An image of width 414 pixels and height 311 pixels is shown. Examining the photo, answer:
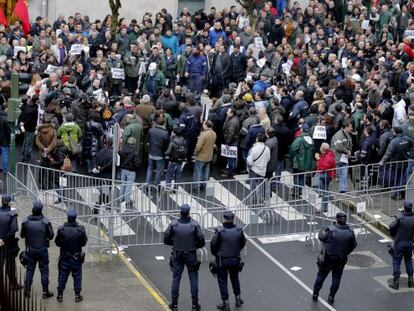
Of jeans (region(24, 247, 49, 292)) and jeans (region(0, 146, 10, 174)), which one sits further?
jeans (region(0, 146, 10, 174))

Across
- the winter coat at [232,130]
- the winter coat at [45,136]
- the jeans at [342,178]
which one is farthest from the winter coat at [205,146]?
the winter coat at [45,136]

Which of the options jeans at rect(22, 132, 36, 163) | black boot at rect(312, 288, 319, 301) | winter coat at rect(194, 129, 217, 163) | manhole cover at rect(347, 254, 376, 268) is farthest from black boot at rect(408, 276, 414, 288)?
jeans at rect(22, 132, 36, 163)

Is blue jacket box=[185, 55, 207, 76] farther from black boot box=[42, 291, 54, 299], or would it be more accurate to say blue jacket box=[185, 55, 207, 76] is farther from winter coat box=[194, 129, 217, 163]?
black boot box=[42, 291, 54, 299]

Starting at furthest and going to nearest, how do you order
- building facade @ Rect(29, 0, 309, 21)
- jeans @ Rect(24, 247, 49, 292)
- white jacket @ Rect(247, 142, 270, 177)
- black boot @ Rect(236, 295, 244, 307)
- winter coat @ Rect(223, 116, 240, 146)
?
building facade @ Rect(29, 0, 309, 21), winter coat @ Rect(223, 116, 240, 146), white jacket @ Rect(247, 142, 270, 177), black boot @ Rect(236, 295, 244, 307), jeans @ Rect(24, 247, 49, 292)

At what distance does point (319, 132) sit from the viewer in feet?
86.0

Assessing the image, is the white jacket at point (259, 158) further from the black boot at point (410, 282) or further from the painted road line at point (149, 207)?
the black boot at point (410, 282)

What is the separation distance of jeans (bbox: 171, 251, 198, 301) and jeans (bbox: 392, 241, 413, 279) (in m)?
3.58

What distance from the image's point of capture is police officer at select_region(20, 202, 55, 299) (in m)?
20.0

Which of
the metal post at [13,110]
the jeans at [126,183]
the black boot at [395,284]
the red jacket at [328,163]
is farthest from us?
the red jacket at [328,163]

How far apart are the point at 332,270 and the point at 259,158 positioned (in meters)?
5.28

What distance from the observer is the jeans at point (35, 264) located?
A: 20094 millimetres

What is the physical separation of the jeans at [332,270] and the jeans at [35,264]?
4418 mm

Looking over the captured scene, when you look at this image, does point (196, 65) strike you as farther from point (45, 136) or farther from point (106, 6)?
point (106, 6)

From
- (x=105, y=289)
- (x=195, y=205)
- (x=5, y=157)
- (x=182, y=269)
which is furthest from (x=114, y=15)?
(x=182, y=269)
